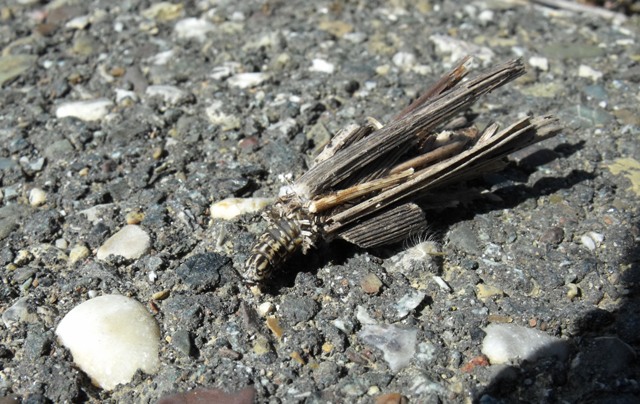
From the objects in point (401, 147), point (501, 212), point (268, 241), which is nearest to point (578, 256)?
point (501, 212)

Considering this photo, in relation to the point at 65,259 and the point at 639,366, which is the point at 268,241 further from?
the point at 639,366

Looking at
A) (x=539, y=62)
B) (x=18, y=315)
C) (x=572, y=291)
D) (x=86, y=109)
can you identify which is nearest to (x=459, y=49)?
(x=539, y=62)

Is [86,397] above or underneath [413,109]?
underneath

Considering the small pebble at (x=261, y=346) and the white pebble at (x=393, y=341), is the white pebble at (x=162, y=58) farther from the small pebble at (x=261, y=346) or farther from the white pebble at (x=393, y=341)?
the white pebble at (x=393, y=341)

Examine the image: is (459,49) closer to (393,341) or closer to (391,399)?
(393,341)

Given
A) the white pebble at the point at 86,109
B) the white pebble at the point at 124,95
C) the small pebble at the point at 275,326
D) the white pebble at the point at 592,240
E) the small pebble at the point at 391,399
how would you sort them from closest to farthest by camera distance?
the small pebble at the point at 391,399, the small pebble at the point at 275,326, the white pebble at the point at 592,240, the white pebble at the point at 86,109, the white pebble at the point at 124,95

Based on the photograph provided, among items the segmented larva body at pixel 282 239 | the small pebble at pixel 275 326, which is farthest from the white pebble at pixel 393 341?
the segmented larva body at pixel 282 239
